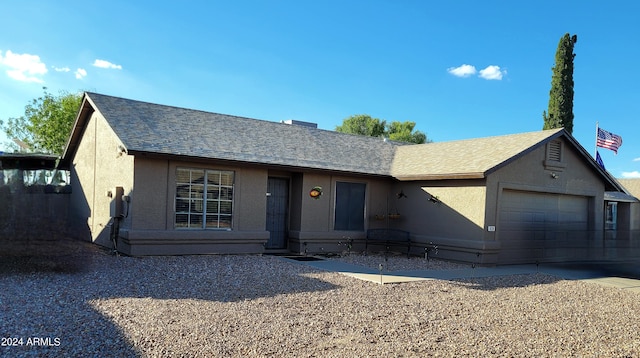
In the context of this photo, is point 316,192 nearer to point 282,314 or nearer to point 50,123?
A: point 282,314

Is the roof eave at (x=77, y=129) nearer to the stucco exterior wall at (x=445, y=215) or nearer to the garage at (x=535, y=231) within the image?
the stucco exterior wall at (x=445, y=215)

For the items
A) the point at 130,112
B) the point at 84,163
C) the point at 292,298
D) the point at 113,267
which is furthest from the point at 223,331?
the point at 84,163

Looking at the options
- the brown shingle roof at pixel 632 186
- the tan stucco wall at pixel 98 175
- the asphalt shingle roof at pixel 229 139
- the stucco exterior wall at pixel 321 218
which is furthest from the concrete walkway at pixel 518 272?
the brown shingle roof at pixel 632 186

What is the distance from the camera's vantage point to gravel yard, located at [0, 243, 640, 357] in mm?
5938

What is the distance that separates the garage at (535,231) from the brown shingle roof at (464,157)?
125 centimetres

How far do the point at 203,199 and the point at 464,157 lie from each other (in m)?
8.17

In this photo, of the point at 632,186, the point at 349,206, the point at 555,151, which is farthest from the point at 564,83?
the point at 349,206

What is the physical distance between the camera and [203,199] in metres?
13.7

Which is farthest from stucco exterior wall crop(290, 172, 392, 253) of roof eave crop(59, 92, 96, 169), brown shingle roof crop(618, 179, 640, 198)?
brown shingle roof crop(618, 179, 640, 198)

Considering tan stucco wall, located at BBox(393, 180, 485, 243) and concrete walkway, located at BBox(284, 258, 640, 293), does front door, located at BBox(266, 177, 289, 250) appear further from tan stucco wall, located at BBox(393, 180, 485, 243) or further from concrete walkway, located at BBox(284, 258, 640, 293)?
tan stucco wall, located at BBox(393, 180, 485, 243)

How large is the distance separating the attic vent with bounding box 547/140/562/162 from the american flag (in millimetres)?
11836

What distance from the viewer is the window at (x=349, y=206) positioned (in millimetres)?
16250

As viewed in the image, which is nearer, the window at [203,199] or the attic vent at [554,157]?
the window at [203,199]

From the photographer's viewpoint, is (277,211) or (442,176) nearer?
(442,176)
